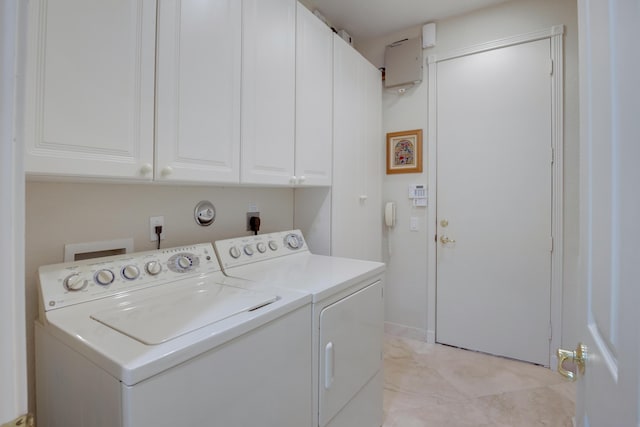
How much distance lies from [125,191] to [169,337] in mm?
828

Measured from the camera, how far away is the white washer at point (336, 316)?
4.21 ft

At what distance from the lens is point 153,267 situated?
1.27 meters

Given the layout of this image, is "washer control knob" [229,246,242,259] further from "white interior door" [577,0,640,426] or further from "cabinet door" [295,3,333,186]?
"white interior door" [577,0,640,426]

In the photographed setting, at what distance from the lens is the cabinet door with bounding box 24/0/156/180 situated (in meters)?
0.86

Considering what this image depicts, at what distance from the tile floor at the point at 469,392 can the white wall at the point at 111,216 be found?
1480 mm

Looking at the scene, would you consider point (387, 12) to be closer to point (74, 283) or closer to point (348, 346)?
point (348, 346)

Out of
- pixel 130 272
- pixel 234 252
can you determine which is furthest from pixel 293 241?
pixel 130 272

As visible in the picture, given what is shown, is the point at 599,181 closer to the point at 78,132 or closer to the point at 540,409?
the point at 78,132

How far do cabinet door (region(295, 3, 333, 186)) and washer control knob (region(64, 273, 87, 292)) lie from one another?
43.6 inches

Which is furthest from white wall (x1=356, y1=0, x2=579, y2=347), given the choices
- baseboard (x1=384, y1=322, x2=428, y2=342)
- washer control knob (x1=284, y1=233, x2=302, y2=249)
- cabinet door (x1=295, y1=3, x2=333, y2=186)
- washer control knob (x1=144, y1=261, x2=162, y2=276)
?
washer control knob (x1=144, y1=261, x2=162, y2=276)

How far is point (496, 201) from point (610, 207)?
213 cm

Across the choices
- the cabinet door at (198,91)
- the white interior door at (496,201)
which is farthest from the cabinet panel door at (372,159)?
the cabinet door at (198,91)

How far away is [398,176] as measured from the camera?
2.88m

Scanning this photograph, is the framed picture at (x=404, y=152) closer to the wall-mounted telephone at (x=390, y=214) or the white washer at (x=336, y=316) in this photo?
the wall-mounted telephone at (x=390, y=214)
